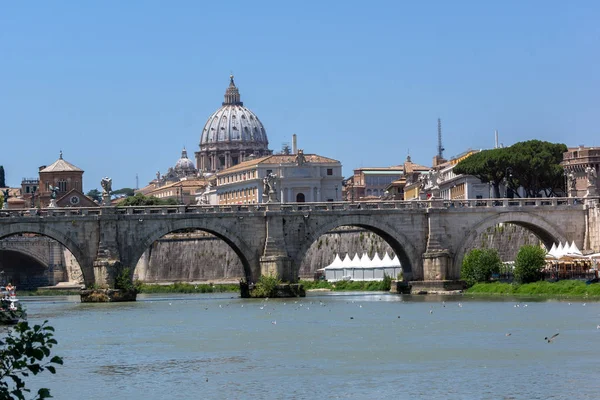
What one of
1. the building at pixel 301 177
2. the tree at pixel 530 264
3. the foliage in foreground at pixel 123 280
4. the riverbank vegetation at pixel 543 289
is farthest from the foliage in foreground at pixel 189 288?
the building at pixel 301 177

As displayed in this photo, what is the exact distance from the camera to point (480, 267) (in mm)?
80062

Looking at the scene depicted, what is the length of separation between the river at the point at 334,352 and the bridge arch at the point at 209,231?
1005cm

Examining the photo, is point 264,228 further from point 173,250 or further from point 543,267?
point 173,250

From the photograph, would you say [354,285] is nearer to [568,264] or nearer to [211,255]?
[568,264]

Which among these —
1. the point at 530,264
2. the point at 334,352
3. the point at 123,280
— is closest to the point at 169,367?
the point at 334,352

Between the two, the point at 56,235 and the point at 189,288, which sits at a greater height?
the point at 56,235

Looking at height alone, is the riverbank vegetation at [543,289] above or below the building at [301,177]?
below

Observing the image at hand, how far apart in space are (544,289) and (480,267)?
7.63 m

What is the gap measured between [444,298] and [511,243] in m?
21.8

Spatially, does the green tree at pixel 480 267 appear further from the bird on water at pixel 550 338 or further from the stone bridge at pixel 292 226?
the bird on water at pixel 550 338

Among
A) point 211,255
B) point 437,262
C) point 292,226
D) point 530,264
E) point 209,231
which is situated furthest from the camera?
point 211,255

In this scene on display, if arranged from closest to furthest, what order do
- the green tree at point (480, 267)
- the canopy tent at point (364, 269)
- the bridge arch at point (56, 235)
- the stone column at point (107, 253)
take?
the bridge arch at point (56, 235) < the stone column at point (107, 253) < the green tree at point (480, 267) < the canopy tent at point (364, 269)

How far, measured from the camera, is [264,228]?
78375 millimetres

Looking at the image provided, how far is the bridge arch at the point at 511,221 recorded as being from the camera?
80.9 metres
